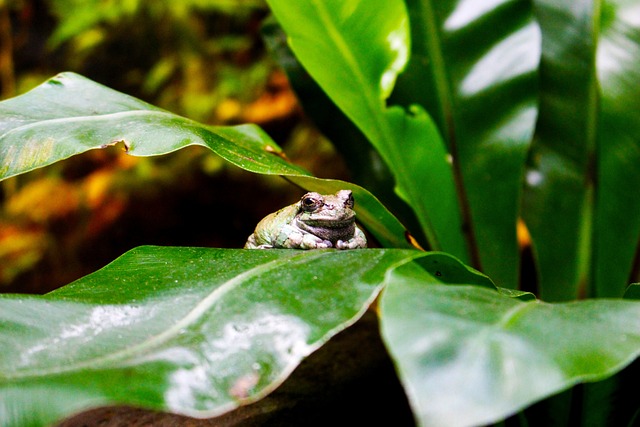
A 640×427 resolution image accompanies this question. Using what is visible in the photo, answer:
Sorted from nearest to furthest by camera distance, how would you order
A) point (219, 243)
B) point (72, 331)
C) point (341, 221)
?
point (72, 331) < point (341, 221) < point (219, 243)

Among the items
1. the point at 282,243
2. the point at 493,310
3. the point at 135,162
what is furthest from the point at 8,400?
the point at 135,162

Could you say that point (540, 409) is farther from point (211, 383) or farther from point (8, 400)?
point (8, 400)

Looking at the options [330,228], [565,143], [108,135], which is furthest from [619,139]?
[108,135]

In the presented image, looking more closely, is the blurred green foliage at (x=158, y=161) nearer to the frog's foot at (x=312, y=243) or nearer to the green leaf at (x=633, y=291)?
the frog's foot at (x=312, y=243)

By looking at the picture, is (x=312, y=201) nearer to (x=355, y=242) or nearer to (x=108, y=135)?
(x=355, y=242)

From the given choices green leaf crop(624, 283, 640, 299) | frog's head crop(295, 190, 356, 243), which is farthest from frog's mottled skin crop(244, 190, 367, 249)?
green leaf crop(624, 283, 640, 299)

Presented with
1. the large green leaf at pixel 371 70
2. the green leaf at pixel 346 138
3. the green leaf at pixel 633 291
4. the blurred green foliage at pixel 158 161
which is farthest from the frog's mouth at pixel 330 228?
the blurred green foliage at pixel 158 161
